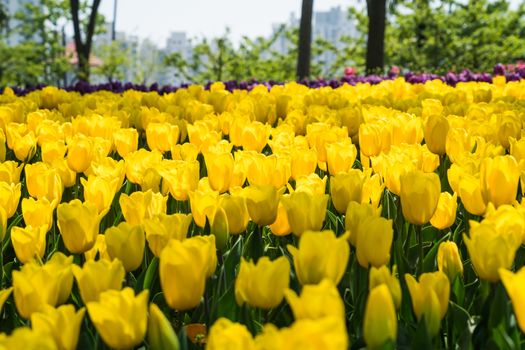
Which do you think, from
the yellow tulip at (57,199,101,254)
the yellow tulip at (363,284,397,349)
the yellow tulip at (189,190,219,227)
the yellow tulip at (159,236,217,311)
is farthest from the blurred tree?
the yellow tulip at (363,284,397,349)

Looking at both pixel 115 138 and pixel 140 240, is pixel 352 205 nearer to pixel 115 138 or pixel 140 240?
pixel 140 240

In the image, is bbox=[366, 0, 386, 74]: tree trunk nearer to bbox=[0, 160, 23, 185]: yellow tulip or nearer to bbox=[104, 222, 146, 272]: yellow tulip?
bbox=[0, 160, 23, 185]: yellow tulip

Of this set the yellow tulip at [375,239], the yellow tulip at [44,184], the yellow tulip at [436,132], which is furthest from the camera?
the yellow tulip at [436,132]

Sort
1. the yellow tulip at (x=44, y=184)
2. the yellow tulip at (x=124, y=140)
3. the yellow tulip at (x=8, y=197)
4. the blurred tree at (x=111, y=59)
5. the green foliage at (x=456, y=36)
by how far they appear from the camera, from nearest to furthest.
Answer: the yellow tulip at (x=8, y=197)
the yellow tulip at (x=44, y=184)
the yellow tulip at (x=124, y=140)
the green foliage at (x=456, y=36)
the blurred tree at (x=111, y=59)

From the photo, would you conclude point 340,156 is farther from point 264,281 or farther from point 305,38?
point 305,38

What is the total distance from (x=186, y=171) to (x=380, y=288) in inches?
44.2

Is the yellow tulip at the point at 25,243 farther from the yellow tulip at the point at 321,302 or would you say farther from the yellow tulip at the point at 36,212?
the yellow tulip at the point at 321,302

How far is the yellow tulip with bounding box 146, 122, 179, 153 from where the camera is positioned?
304cm

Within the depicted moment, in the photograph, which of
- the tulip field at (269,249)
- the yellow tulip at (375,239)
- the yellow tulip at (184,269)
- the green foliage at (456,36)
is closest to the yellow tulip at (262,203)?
the tulip field at (269,249)

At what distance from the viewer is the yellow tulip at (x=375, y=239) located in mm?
1505

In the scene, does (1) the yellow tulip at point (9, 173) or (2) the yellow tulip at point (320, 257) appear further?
(1) the yellow tulip at point (9, 173)

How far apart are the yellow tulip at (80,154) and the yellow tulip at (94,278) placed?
1256 mm

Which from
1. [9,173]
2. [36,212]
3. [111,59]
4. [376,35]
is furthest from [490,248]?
[111,59]

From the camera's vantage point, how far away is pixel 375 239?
1.51 meters
